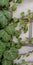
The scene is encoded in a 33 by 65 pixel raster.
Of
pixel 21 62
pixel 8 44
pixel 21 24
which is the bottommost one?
pixel 21 62

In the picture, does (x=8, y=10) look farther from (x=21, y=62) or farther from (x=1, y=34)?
(x=21, y=62)

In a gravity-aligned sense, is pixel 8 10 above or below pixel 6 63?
above

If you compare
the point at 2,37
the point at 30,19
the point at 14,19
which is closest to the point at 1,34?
the point at 2,37

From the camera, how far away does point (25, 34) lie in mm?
1963

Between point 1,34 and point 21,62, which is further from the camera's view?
point 21,62

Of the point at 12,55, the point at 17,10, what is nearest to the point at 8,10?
the point at 17,10

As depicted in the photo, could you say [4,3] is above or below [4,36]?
above

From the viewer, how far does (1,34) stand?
189cm

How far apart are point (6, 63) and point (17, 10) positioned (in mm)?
527

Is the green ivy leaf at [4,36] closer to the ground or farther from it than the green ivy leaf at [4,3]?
A: closer to the ground

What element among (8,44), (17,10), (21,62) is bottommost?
(21,62)

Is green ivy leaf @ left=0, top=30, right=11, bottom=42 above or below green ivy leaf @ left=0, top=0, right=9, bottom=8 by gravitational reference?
below

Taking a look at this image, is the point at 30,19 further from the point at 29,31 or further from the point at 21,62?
the point at 21,62

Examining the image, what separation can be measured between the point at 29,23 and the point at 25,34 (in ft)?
0.38
